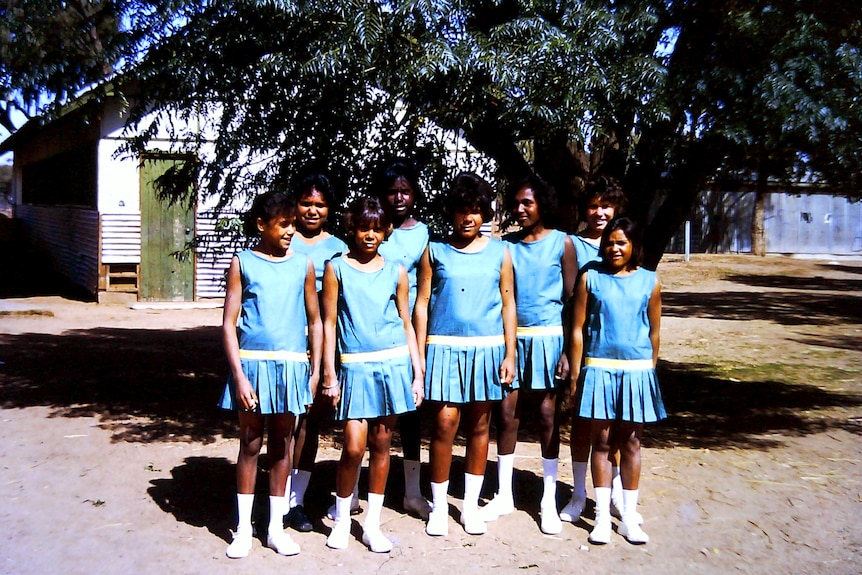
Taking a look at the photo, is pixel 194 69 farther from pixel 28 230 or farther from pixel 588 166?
pixel 28 230

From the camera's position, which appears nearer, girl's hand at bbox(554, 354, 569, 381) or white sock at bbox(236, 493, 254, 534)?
white sock at bbox(236, 493, 254, 534)

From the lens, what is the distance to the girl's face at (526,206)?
4.90 m

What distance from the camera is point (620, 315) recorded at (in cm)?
457

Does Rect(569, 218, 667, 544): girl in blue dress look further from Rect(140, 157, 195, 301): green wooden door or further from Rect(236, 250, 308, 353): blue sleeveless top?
Rect(140, 157, 195, 301): green wooden door

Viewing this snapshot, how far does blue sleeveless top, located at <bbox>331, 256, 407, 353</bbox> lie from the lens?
4.40 meters

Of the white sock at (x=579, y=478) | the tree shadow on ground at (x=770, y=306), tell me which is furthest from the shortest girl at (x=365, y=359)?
the tree shadow on ground at (x=770, y=306)

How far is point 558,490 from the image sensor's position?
5445 millimetres

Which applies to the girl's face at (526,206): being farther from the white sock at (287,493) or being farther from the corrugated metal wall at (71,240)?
the corrugated metal wall at (71,240)

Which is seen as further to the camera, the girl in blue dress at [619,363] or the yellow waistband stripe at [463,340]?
the yellow waistband stripe at [463,340]

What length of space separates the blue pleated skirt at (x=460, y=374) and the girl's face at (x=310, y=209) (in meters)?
0.94

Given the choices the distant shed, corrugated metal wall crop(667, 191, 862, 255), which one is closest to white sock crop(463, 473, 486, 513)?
the distant shed

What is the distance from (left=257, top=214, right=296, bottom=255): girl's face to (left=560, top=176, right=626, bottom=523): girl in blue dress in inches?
63.9

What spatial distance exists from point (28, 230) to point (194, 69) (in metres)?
21.0

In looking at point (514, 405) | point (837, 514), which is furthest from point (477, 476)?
point (837, 514)
